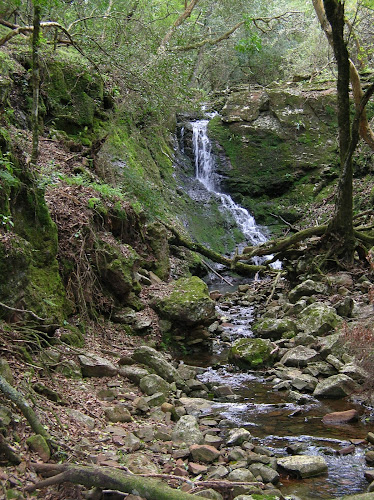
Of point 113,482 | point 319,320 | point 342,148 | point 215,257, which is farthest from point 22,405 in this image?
point 215,257

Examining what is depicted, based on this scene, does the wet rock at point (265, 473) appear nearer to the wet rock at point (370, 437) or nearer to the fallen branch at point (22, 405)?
the wet rock at point (370, 437)

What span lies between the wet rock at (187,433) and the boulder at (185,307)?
130 inches

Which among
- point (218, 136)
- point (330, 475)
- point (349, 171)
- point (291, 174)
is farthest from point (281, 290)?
point (218, 136)

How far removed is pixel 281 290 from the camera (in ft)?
35.8

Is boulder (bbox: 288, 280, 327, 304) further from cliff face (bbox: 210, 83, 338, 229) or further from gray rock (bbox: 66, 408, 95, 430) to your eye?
cliff face (bbox: 210, 83, 338, 229)

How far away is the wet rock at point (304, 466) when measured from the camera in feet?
11.1

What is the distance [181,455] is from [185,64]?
10198 mm

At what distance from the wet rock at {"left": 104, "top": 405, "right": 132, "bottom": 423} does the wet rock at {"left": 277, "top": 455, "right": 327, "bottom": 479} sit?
1.36m

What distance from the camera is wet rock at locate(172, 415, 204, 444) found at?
147 inches

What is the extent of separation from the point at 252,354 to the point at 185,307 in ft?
4.42

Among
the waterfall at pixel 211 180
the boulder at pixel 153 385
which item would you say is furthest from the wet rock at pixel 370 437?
the waterfall at pixel 211 180

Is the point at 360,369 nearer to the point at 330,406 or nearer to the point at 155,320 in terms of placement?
the point at 330,406

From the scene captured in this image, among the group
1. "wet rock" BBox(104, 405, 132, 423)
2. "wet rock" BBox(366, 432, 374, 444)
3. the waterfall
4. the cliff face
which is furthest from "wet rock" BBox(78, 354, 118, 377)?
the cliff face

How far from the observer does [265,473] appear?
3281 mm
